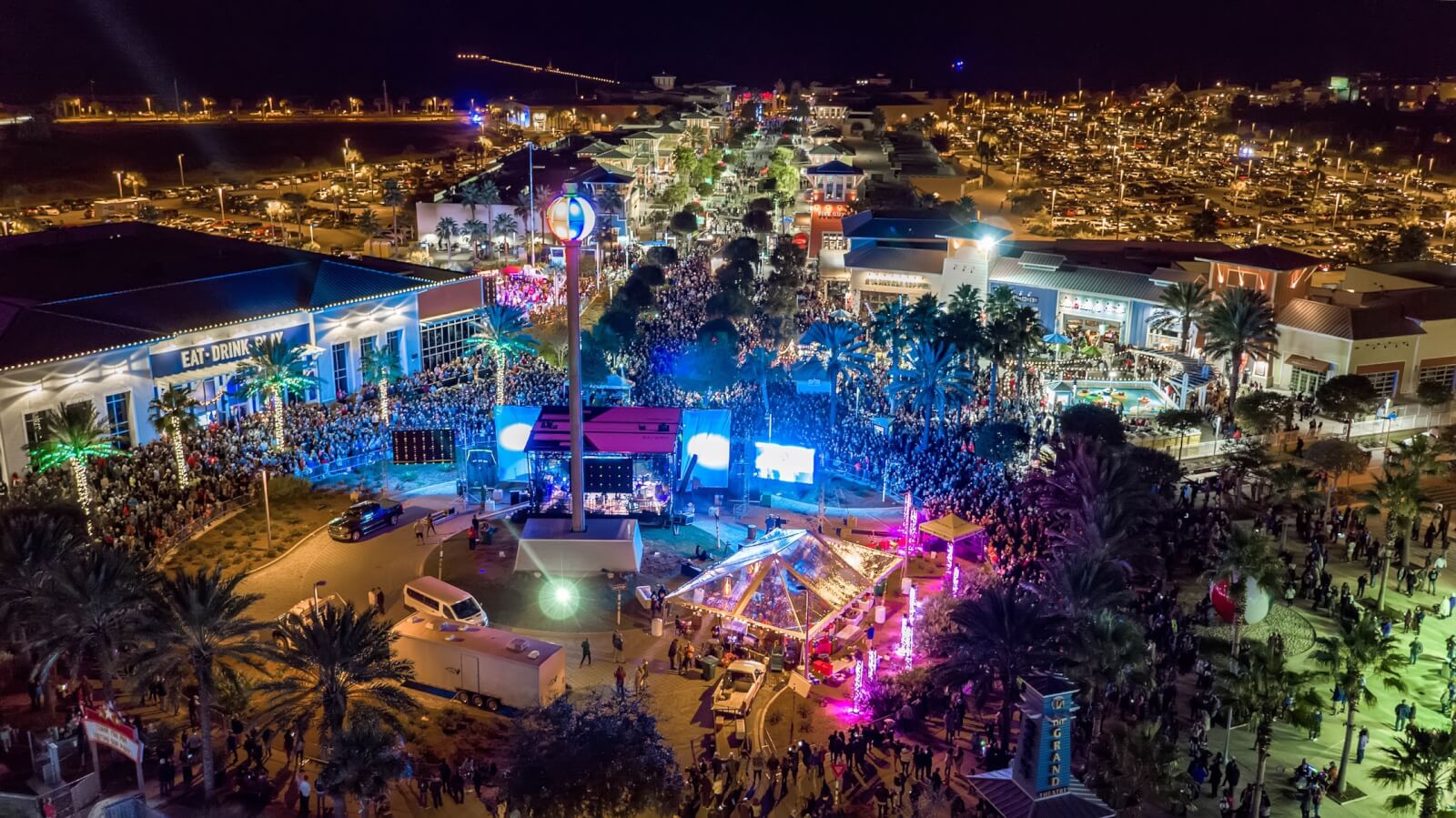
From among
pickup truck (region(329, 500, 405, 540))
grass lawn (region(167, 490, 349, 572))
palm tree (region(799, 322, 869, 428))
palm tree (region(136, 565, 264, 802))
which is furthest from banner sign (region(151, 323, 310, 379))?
palm tree (region(136, 565, 264, 802))

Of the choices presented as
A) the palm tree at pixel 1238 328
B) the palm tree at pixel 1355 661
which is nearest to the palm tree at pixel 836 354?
the palm tree at pixel 1238 328

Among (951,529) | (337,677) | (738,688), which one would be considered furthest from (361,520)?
(951,529)

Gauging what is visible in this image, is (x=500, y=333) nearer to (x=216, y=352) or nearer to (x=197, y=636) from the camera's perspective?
(x=216, y=352)

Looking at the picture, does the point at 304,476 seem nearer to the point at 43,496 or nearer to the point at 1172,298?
the point at 43,496

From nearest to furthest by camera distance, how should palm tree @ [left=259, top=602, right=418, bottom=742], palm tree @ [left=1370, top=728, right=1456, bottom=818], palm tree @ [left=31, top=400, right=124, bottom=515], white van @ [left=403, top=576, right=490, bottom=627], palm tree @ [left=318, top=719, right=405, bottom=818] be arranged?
palm tree @ [left=318, top=719, right=405, bottom=818], palm tree @ [left=1370, top=728, right=1456, bottom=818], palm tree @ [left=259, top=602, right=418, bottom=742], white van @ [left=403, top=576, right=490, bottom=627], palm tree @ [left=31, top=400, right=124, bottom=515]

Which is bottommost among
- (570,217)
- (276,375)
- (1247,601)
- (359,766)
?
(1247,601)

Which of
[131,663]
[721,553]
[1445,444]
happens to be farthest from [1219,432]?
[131,663]

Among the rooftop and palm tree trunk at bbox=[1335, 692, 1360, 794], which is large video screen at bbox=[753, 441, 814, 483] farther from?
the rooftop
